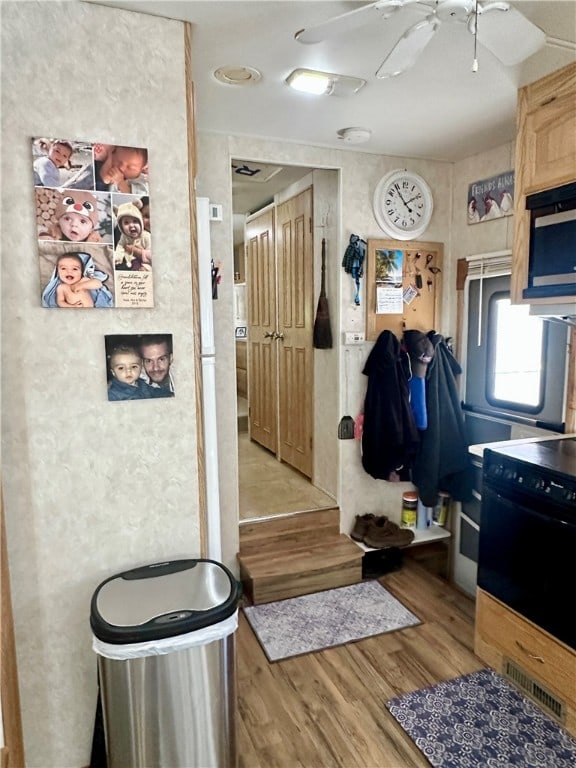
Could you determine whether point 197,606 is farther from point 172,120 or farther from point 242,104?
point 242,104

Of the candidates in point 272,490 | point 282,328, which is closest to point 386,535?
point 272,490

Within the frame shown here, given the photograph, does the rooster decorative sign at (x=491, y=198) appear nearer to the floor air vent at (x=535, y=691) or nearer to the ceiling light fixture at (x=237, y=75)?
the ceiling light fixture at (x=237, y=75)

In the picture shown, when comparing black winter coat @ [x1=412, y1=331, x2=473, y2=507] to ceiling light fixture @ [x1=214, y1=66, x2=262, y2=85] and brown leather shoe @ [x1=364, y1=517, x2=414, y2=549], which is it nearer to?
brown leather shoe @ [x1=364, y1=517, x2=414, y2=549]

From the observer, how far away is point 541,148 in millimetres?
2080

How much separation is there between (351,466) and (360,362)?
2.26 ft

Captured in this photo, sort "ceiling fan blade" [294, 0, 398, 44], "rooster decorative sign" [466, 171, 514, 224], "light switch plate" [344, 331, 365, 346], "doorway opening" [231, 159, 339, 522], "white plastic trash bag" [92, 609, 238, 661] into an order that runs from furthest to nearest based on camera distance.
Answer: "doorway opening" [231, 159, 339, 522]
"light switch plate" [344, 331, 365, 346]
"rooster decorative sign" [466, 171, 514, 224]
"white plastic trash bag" [92, 609, 238, 661]
"ceiling fan blade" [294, 0, 398, 44]

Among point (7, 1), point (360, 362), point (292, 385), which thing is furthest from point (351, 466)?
point (7, 1)

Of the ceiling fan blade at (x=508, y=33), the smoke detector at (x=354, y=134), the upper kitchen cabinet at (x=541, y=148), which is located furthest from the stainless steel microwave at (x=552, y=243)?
the smoke detector at (x=354, y=134)

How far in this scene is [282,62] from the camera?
6.33ft

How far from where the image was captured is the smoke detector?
268 cm

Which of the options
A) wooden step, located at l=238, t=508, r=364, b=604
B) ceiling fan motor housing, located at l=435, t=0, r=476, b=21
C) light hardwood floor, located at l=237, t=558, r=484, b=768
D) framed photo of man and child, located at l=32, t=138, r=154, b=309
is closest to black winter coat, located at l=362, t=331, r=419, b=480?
wooden step, located at l=238, t=508, r=364, b=604

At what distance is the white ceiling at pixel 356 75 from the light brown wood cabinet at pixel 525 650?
2130 millimetres

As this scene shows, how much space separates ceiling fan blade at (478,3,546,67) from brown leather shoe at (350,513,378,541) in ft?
8.43

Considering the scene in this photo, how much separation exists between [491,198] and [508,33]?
1.76 m
